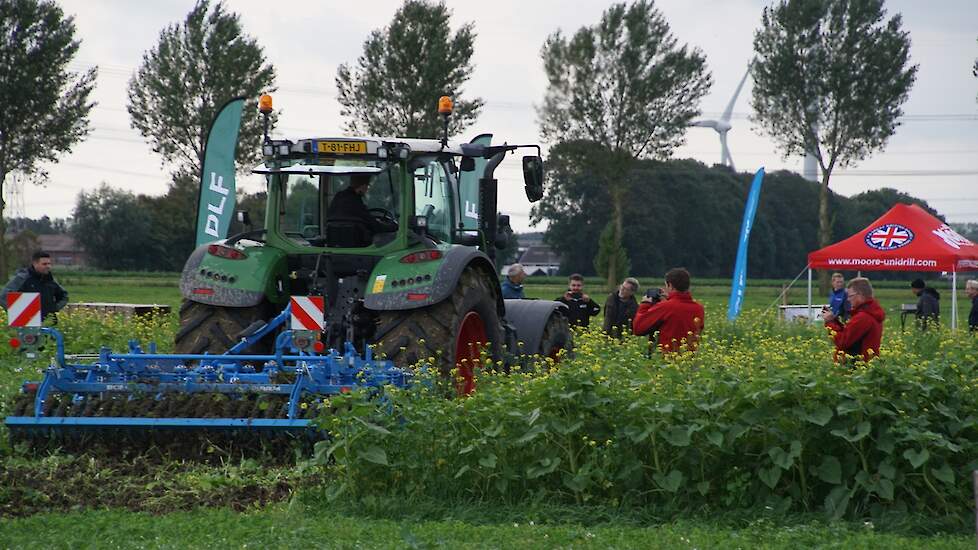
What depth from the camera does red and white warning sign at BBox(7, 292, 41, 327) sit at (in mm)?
8898

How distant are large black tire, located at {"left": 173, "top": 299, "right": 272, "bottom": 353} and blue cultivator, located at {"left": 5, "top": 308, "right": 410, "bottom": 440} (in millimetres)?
645

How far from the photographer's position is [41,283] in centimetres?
1473

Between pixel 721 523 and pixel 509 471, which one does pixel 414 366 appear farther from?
pixel 721 523

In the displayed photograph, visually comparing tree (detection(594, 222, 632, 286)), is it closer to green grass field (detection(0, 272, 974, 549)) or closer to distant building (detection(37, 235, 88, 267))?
distant building (detection(37, 235, 88, 267))

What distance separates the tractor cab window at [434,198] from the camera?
9914 millimetres

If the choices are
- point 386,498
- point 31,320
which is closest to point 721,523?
point 386,498

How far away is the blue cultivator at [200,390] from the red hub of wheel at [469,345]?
1307 mm

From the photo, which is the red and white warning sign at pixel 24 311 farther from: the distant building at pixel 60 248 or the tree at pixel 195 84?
the distant building at pixel 60 248

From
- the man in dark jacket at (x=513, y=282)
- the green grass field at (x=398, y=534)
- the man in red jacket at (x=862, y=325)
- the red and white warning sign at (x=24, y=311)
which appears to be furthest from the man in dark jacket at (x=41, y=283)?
the man in red jacket at (x=862, y=325)

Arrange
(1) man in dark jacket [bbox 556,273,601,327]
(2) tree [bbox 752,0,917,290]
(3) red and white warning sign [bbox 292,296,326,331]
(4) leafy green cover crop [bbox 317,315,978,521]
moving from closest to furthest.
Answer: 1. (4) leafy green cover crop [bbox 317,315,978,521]
2. (3) red and white warning sign [bbox 292,296,326,331]
3. (1) man in dark jacket [bbox 556,273,601,327]
4. (2) tree [bbox 752,0,917,290]

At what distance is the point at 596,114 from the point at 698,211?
2359cm

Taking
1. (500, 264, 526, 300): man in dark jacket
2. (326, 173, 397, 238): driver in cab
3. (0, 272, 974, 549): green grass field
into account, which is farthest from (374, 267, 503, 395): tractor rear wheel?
(500, 264, 526, 300): man in dark jacket

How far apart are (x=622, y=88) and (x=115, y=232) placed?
2752 centimetres

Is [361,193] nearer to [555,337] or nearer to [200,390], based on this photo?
[200,390]
